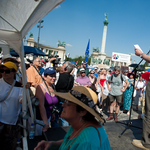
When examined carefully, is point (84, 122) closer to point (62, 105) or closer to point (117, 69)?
point (62, 105)

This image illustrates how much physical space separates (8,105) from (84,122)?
163 cm

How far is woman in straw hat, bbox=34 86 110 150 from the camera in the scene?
110 cm

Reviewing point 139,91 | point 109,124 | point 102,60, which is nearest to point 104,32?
point 102,60

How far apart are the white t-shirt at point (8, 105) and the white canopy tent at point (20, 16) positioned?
16 cm

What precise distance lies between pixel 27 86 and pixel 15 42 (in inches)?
32.9

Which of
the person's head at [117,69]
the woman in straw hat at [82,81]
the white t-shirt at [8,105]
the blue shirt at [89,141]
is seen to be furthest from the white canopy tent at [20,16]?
the person's head at [117,69]

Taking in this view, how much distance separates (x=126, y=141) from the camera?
3.19m

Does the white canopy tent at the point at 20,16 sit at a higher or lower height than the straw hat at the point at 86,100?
higher

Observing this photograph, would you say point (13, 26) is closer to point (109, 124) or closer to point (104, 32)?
point (109, 124)

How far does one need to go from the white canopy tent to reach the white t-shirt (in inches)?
6.3

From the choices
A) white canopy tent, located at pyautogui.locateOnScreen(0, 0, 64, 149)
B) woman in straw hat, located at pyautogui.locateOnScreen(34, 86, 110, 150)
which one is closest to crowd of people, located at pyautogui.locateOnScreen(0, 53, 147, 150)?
woman in straw hat, located at pyautogui.locateOnScreen(34, 86, 110, 150)

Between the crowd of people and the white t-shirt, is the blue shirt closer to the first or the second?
the crowd of people

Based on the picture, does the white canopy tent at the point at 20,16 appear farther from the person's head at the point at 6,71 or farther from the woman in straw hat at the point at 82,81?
the woman in straw hat at the point at 82,81

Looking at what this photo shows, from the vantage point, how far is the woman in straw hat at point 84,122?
1.10 meters
